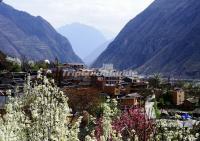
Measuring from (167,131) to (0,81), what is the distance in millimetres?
92399

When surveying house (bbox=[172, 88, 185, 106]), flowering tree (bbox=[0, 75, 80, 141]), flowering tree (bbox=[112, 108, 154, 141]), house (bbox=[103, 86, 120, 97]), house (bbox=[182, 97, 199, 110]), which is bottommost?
house (bbox=[182, 97, 199, 110])

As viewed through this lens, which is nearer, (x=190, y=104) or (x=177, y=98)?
(x=190, y=104)

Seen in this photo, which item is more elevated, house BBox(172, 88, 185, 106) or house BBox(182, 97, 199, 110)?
house BBox(172, 88, 185, 106)

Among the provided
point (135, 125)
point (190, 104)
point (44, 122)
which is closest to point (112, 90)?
point (190, 104)

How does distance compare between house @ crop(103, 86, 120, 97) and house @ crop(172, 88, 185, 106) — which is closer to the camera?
house @ crop(103, 86, 120, 97)

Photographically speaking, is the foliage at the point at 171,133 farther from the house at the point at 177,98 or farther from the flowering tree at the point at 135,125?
the house at the point at 177,98

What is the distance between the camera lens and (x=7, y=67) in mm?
128250

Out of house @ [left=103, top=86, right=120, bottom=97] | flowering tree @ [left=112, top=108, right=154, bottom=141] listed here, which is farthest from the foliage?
house @ [left=103, top=86, right=120, bottom=97]

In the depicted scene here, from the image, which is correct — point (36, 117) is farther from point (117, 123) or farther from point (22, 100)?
point (117, 123)

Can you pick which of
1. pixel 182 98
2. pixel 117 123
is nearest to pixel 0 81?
pixel 182 98

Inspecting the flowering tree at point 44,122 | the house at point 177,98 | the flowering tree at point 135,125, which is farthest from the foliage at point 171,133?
the house at point 177,98

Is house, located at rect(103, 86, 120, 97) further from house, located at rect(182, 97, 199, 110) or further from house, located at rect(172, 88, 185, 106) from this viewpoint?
house, located at rect(182, 97, 199, 110)

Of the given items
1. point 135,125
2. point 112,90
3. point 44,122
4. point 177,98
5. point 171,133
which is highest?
point 44,122

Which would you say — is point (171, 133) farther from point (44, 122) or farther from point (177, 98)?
point (177, 98)
